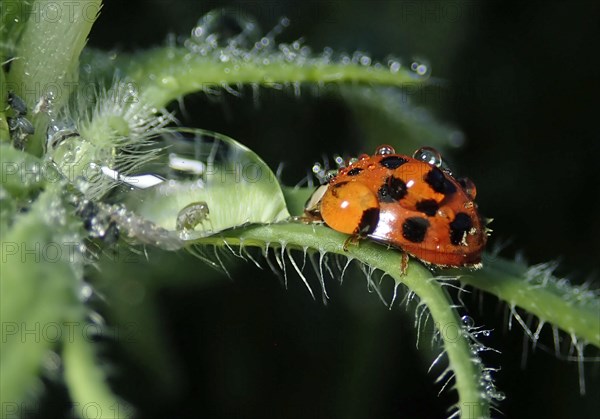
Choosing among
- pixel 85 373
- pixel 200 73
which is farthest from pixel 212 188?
pixel 85 373

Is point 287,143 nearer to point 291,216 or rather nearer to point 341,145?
point 341,145

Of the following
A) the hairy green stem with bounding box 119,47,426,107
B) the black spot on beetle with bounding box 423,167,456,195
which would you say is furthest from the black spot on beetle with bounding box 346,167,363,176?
the hairy green stem with bounding box 119,47,426,107

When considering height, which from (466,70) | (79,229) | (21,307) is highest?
(466,70)

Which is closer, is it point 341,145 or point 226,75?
point 226,75

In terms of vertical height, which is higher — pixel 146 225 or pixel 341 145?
pixel 341 145

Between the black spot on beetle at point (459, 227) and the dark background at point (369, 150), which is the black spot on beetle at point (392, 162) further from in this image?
the dark background at point (369, 150)

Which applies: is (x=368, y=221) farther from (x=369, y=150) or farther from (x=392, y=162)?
(x=369, y=150)

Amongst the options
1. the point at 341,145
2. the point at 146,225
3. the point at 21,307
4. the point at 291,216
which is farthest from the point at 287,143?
the point at 21,307
